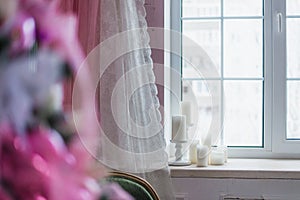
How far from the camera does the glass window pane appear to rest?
246 cm

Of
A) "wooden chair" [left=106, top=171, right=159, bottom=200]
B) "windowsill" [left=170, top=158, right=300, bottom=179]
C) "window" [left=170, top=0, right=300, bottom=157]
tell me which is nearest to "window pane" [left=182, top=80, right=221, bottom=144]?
"window" [left=170, top=0, right=300, bottom=157]

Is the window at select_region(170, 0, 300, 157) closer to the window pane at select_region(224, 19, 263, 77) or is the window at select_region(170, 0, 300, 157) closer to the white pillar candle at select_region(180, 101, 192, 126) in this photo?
the window pane at select_region(224, 19, 263, 77)

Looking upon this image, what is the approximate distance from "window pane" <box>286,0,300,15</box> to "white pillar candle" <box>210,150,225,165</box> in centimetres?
86

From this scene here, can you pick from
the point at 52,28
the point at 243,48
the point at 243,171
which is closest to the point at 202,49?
the point at 243,48

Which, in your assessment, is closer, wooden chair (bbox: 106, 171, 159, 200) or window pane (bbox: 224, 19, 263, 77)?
wooden chair (bbox: 106, 171, 159, 200)

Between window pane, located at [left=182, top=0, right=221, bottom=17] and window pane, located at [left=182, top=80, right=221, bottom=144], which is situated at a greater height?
window pane, located at [left=182, top=0, right=221, bottom=17]

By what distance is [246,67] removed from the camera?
2467mm

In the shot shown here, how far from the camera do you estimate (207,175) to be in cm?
208

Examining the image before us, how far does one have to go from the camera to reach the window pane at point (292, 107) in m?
2.41

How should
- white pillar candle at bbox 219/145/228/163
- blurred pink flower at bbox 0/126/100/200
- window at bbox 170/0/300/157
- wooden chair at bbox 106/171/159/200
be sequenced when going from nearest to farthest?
blurred pink flower at bbox 0/126/100/200 → wooden chair at bbox 106/171/159/200 → white pillar candle at bbox 219/145/228/163 → window at bbox 170/0/300/157

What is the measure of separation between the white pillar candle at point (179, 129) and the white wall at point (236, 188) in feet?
0.67

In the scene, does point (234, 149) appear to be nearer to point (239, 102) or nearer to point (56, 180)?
point (239, 102)

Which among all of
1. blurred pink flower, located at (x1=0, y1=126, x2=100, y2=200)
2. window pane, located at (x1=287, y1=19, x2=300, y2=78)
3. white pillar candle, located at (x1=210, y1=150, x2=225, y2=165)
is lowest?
white pillar candle, located at (x1=210, y1=150, x2=225, y2=165)

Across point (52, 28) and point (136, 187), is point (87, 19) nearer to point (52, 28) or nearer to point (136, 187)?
point (136, 187)
